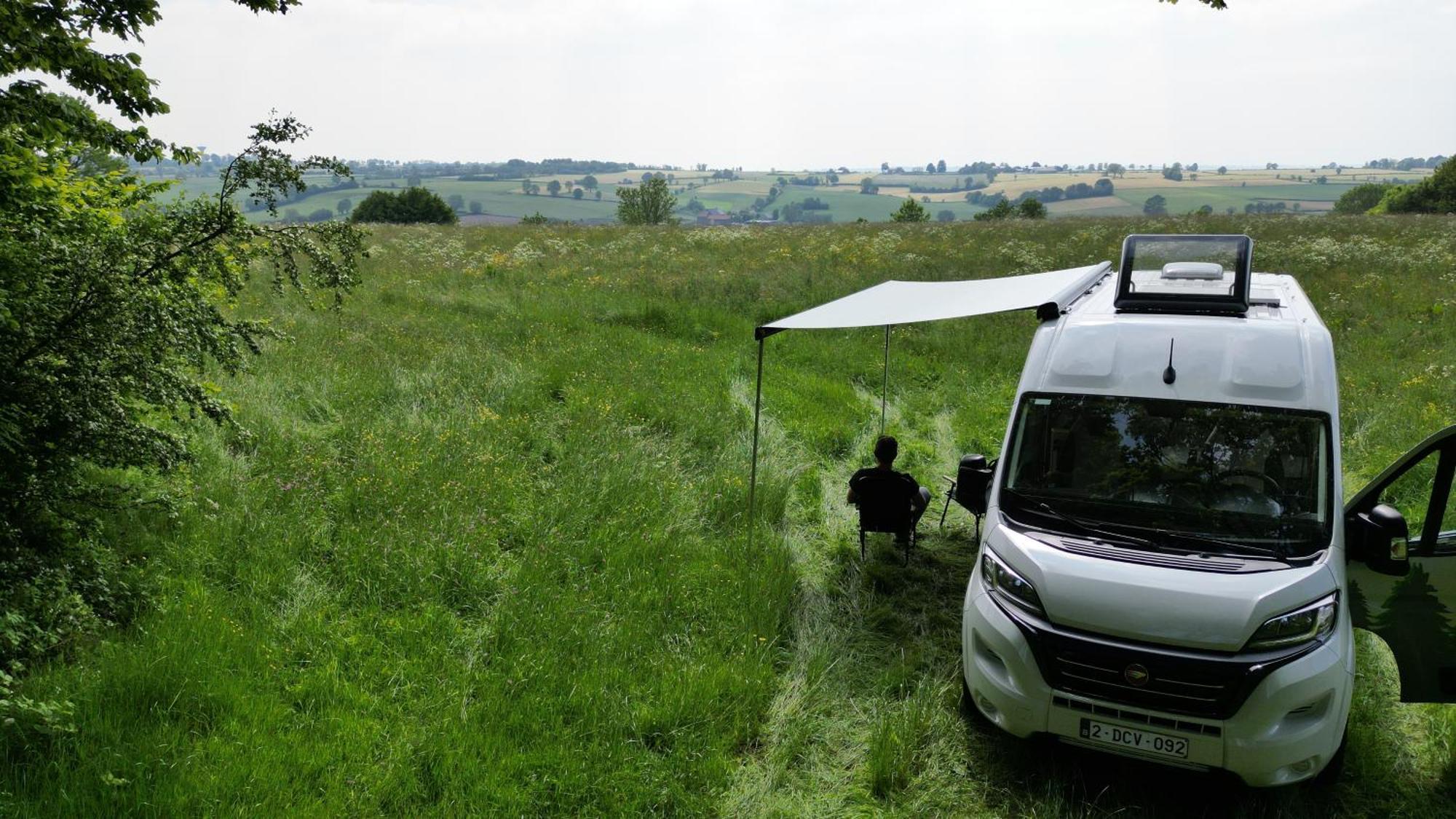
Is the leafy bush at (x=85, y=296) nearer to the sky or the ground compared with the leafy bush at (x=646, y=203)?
nearer to the ground

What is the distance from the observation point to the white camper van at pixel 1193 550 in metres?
3.60

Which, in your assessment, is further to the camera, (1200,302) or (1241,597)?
(1200,302)

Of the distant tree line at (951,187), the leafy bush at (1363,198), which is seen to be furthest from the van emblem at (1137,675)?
the distant tree line at (951,187)

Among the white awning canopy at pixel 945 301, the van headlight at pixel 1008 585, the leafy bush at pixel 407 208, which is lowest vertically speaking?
the van headlight at pixel 1008 585

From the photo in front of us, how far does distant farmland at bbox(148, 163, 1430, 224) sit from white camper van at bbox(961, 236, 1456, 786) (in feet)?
216

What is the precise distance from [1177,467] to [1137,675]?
136cm

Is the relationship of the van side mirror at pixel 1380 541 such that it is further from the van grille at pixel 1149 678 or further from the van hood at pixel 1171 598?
the van grille at pixel 1149 678

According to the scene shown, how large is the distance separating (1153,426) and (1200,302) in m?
1.09

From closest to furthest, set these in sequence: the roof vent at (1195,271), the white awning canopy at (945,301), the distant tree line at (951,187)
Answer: the roof vent at (1195,271), the white awning canopy at (945,301), the distant tree line at (951,187)

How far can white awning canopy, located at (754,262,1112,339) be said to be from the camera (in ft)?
20.4

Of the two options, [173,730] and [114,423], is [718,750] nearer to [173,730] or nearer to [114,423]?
[173,730]

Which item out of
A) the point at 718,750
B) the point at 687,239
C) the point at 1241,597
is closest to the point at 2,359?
the point at 718,750

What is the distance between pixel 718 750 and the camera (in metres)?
4.24

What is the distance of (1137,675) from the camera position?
12.0 ft
